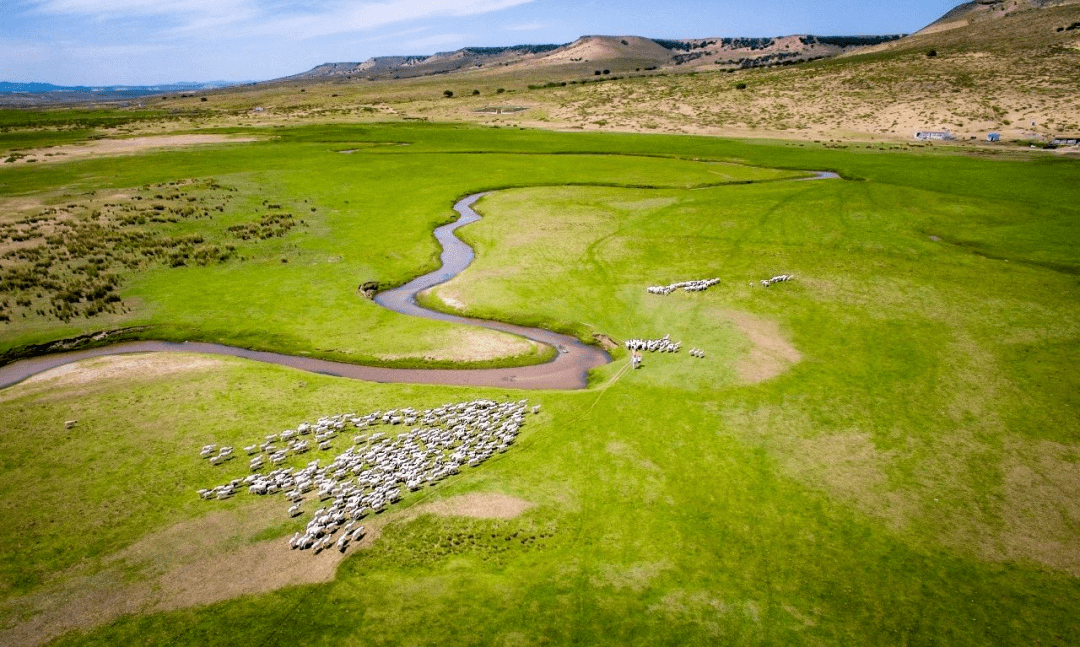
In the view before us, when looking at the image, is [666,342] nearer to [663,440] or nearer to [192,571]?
[663,440]

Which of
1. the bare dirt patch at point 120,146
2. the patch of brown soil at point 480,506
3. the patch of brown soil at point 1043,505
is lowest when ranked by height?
the patch of brown soil at point 1043,505

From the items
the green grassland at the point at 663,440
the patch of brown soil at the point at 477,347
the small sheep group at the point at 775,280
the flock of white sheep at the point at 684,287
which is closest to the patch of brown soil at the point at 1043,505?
the green grassland at the point at 663,440

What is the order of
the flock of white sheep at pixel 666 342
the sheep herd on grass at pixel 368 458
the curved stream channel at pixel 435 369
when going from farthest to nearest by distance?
the flock of white sheep at pixel 666 342, the curved stream channel at pixel 435 369, the sheep herd on grass at pixel 368 458

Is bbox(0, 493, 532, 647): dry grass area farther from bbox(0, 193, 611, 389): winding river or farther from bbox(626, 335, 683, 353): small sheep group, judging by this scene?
bbox(626, 335, 683, 353): small sheep group

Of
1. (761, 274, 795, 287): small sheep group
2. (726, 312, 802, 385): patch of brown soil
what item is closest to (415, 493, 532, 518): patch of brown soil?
(726, 312, 802, 385): patch of brown soil

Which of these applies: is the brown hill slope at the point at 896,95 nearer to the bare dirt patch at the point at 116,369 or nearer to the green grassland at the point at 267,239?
the green grassland at the point at 267,239

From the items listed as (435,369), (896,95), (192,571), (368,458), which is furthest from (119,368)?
(896,95)
